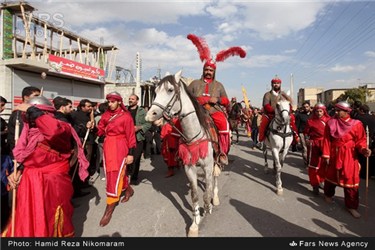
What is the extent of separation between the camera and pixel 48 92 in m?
15.5

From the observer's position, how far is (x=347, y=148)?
12.6 ft

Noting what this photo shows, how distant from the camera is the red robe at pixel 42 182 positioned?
252 cm

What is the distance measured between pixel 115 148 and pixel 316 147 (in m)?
4.10

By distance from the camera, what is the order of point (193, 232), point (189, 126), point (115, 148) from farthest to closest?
point (115, 148)
point (189, 126)
point (193, 232)

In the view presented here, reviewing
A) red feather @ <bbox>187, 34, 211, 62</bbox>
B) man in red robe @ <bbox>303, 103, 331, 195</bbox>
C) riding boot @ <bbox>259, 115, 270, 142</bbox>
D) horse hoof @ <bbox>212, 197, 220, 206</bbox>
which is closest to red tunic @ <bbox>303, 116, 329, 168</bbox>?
man in red robe @ <bbox>303, 103, 331, 195</bbox>

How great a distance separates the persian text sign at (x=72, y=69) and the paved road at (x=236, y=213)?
12906 millimetres

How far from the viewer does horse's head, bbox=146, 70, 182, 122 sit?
9.52 feet

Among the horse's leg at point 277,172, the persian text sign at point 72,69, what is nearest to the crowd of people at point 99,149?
the horse's leg at point 277,172

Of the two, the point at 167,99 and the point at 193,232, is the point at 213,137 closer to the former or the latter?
the point at 167,99

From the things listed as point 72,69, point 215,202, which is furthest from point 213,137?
point 72,69

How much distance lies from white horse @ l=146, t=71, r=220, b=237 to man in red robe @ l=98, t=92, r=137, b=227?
1.00 metres

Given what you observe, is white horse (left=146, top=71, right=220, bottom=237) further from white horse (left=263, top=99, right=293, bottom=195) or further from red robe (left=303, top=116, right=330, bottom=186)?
red robe (left=303, top=116, right=330, bottom=186)
